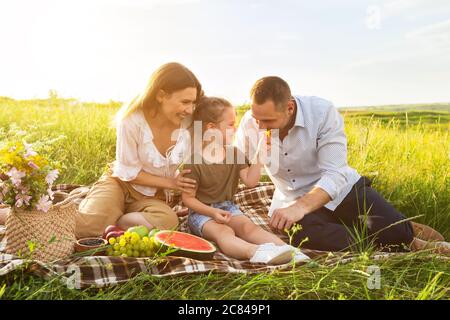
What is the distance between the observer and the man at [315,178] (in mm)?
4133

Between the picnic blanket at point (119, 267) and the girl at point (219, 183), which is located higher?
the girl at point (219, 183)

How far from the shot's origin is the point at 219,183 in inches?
175

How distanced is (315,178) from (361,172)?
1184 millimetres

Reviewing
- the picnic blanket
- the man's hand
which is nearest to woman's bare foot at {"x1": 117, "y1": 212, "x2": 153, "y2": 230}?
the picnic blanket

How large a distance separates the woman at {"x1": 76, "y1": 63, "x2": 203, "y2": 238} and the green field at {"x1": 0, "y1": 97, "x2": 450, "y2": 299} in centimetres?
33

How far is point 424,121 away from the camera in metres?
6.77

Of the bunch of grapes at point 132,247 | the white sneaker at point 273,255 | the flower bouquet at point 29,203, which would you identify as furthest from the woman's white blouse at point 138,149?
the white sneaker at point 273,255

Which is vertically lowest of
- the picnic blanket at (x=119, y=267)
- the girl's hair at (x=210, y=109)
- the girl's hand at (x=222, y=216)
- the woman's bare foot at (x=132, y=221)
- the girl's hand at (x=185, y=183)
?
the picnic blanket at (x=119, y=267)

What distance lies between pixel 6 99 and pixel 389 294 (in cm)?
1051

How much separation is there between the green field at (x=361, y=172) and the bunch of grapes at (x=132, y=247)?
0.37 metres

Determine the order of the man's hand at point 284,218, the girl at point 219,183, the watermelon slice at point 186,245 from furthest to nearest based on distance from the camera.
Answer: the girl at point 219,183 < the man's hand at point 284,218 < the watermelon slice at point 186,245

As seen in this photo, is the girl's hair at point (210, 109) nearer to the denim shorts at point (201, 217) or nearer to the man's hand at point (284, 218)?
the denim shorts at point (201, 217)

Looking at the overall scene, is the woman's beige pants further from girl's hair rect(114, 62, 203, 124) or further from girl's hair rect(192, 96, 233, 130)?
girl's hair rect(192, 96, 233, 130)

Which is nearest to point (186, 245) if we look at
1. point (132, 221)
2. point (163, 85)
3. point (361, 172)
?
point (132, 221)
